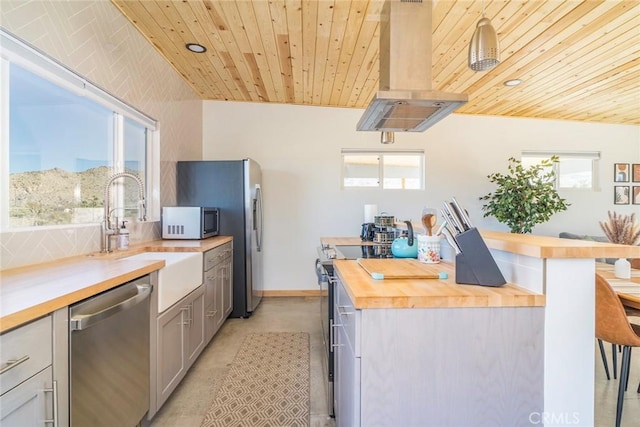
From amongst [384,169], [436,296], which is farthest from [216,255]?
[384,169]

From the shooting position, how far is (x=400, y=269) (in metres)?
1.51

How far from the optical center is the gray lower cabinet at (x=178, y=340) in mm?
1784

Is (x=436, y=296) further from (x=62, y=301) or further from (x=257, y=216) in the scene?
(x=257, y=216)

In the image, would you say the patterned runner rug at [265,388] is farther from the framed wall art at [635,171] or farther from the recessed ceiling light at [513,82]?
the framed wall art at [635,171]

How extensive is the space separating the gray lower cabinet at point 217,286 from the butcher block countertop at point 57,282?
765 mm

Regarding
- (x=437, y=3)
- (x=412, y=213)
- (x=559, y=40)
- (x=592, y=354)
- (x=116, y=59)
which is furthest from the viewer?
(x=412, y=213)

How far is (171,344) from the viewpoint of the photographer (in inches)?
75.3

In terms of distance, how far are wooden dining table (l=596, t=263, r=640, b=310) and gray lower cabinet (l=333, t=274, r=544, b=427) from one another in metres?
1.23

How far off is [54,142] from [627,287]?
148 inches

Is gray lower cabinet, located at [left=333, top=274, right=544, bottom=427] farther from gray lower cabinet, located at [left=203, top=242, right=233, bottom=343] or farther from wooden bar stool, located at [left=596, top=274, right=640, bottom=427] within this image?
gray lower cabinet, located at [left=203, top=242, right=233, bottom=343]

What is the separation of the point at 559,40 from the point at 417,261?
2406 millimetres

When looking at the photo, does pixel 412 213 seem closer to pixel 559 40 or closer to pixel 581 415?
pixel 559 40

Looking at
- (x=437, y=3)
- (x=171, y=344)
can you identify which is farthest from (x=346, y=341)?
(x=437, y=3)

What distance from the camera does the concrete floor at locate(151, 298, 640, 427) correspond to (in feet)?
6.00
